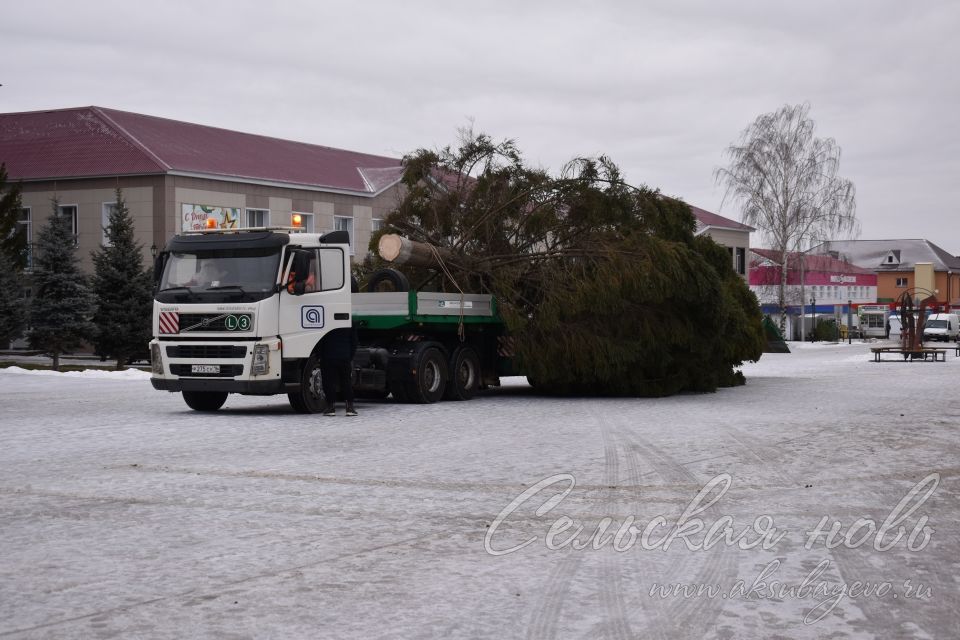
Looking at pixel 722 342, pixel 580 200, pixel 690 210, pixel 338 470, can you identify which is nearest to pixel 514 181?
pixel 580 200

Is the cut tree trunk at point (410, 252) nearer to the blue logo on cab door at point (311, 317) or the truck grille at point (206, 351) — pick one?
the blue logo on cab door at point (311, 317)

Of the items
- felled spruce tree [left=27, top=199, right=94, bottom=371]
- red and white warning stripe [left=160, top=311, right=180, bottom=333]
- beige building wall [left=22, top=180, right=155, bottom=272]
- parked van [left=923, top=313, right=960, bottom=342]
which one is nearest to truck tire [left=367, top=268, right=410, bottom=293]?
red and white warning stripe [left=160, top=311, right=180, bottom=333]

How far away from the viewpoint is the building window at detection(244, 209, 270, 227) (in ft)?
152

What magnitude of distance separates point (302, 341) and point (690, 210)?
9.31 meters

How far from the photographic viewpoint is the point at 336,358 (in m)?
16.1

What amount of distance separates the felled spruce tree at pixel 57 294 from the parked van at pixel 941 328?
6707 centimetres

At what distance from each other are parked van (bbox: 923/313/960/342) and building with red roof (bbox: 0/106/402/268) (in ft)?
165

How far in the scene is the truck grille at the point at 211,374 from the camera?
16.0 meters

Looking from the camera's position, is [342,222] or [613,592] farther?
[342,222]

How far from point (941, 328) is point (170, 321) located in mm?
79117

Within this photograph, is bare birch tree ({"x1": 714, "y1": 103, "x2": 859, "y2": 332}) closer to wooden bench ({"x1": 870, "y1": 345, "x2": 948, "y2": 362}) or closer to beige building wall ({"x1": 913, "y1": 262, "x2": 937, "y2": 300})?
wooden bench ({"x1": 870, "y1": 345, "x2": 948, "y2": 362})

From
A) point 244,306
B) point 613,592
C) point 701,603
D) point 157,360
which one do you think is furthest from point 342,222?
point 701,603

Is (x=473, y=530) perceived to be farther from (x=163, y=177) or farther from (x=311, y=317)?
(x=163, y=177)

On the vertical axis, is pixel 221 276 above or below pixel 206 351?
above
